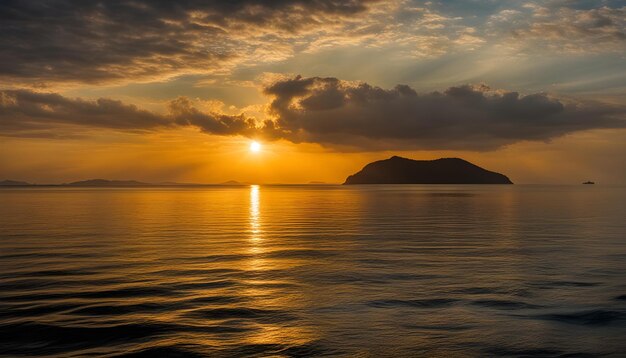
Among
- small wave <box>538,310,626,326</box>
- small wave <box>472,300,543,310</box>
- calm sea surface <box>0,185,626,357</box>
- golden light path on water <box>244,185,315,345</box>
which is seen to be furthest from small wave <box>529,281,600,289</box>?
golden light path on water <box>244,185,315,345</box>

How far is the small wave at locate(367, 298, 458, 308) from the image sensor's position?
68.7 ft

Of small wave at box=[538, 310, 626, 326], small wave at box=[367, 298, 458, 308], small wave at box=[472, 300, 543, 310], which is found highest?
small wave at box=[367, 298, 458, 308]

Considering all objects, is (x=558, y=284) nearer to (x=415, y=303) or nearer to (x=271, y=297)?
(x=415, y=303)

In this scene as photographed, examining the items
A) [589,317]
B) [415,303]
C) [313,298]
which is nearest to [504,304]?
[589,317]

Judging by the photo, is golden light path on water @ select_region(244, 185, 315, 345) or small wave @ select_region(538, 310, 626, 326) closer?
golden light path on water @ select_region(244, 185, 315, 345)

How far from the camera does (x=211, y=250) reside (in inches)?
1527

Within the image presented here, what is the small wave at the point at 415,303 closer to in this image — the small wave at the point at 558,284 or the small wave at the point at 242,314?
the small wave at the point at 242,314

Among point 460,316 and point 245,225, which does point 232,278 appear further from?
point 245,225

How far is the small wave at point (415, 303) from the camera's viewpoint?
20953 millimetres

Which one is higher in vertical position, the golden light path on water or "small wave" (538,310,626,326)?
the golden light path on water

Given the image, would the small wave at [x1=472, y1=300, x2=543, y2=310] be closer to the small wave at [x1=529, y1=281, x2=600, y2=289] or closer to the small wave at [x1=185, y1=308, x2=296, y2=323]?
the small wave at [x1=529, y1=281, x2=600, y2=289]

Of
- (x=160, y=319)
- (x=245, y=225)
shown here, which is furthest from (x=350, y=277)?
(x=245, y=225)

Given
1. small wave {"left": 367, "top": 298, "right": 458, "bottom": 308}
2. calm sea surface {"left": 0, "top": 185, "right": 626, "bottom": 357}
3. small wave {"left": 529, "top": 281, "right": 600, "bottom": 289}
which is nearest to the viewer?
calm sea surface {"left": 0, "top": 185, "right": 626, "bottom": 357}

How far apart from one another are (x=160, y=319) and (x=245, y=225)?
44234 millimetres
